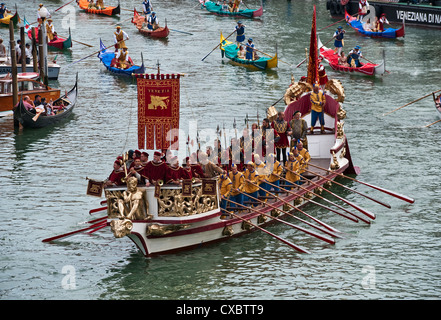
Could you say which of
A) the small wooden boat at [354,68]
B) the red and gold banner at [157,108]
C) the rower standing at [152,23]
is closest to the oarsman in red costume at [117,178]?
the red and gold banner at [157,108]

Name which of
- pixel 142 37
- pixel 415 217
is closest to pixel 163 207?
pixel 415 217

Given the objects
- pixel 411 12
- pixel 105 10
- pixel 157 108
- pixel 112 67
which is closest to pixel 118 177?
pixel 157 108

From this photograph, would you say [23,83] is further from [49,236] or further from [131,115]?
[49,236]

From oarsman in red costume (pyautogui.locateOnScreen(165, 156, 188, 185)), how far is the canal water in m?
1.86

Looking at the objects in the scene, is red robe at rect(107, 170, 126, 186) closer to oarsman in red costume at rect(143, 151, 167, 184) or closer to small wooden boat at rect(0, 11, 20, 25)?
oarsman in red costume at rect(143, 151, 167, 184)

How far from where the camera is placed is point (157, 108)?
18562mm

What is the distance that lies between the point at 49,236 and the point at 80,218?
137 centimetres

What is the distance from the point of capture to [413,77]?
38656mm

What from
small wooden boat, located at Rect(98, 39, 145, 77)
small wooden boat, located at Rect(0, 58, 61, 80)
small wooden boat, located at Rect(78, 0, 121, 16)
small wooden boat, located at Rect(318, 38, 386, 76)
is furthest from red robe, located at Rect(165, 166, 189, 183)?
small wooden boat, located at Rect(78, 0, 121, 16)

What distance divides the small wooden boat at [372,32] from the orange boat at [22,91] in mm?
22940

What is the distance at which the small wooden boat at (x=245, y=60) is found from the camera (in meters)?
40.2

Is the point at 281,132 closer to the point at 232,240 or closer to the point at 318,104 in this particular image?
the point at 318,104

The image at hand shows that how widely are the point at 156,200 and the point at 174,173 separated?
699 millimetres

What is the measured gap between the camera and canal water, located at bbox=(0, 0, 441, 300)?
56.1 feet
